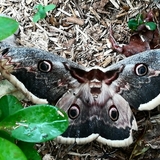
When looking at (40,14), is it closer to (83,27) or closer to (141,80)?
(83,27)

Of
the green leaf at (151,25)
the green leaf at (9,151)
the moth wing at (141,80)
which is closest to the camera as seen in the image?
the green leaf at (9,151)

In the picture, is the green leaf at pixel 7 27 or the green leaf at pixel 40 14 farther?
the green leaf at pixel 40 14

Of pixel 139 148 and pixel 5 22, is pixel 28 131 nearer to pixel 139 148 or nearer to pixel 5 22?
pixel 5 22

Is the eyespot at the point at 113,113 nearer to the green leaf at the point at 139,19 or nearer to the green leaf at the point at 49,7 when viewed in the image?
the green leaf at the point at 139,19

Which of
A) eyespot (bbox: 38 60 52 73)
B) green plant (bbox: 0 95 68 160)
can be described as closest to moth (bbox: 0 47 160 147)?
eyespot (bbox: 38 60 52 73)

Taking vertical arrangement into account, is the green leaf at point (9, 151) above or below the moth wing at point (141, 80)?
above

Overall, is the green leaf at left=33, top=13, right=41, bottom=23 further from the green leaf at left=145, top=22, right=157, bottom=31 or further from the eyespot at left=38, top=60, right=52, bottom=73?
the green leaf at left=145, top=22, right=157, bottom=31

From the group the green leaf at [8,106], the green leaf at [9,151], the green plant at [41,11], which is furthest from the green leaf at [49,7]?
the green leaf at [9,151]

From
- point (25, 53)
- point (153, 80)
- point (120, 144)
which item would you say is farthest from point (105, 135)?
point (25, 53)
